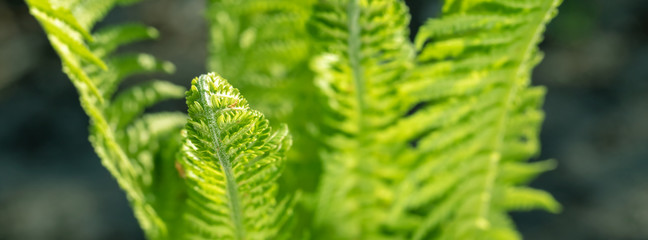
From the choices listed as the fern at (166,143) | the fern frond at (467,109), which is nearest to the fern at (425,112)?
the fern frond at (467,109)

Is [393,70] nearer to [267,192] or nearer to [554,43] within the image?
[267,192]

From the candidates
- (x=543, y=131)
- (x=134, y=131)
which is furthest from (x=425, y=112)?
(x=543, y=131)

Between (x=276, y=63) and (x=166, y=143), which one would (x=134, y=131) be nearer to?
(x=166, y=143)

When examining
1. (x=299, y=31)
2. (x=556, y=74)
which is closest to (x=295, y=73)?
(x=299, y=31)

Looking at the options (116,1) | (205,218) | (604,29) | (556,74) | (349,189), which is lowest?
(205,218)

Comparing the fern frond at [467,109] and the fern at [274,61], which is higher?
the fern at [274,61]

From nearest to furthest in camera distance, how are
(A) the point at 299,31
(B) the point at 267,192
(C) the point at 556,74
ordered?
(B) the point at 267,192
(A) the point at 299,31
(C) the point at 556,74

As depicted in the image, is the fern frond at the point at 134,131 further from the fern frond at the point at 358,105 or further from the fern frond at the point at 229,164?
the fern frond at the point at 358,105
